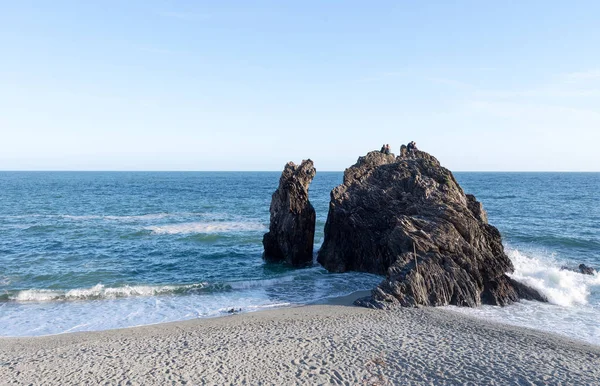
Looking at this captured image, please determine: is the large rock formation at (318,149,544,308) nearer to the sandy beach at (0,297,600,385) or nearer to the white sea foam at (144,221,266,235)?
the sandy beach at (0,297,600,385)

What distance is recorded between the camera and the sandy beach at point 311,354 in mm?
13000

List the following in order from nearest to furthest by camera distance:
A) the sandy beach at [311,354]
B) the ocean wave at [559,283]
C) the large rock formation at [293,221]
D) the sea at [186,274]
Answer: the sandy beach at [311,354] → the sea at [186,274] → the ocean wave at [559,283] → the large rock formation at [293,221]

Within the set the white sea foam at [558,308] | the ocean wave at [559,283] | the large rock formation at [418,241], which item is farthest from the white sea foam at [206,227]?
the white sea foam at [558,308]

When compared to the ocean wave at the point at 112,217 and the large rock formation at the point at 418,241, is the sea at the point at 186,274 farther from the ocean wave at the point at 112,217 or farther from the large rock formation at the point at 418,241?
the large rock formation at the point at 418,241

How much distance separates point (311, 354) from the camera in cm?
1461

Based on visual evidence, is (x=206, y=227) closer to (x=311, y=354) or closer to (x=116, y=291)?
(x=116, y=291)

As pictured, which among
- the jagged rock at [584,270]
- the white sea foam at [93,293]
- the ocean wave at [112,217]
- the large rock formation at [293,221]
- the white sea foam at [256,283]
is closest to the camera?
the white sea foam at [93,293]

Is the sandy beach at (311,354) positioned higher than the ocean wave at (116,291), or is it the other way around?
the sandy beach at (311,354)

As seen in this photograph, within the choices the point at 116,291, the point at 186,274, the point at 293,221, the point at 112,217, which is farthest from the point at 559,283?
the point at 112,217

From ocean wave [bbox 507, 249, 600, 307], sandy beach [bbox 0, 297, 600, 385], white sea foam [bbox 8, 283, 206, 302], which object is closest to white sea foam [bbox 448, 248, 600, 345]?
ocean wave [bbox 507, 249, 600, 307]

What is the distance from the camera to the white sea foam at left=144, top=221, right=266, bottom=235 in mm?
42656

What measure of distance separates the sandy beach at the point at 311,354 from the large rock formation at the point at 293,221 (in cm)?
1107

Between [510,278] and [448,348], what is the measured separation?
29.8 feet

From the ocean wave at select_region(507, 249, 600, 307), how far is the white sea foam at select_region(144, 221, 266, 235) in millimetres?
26520
